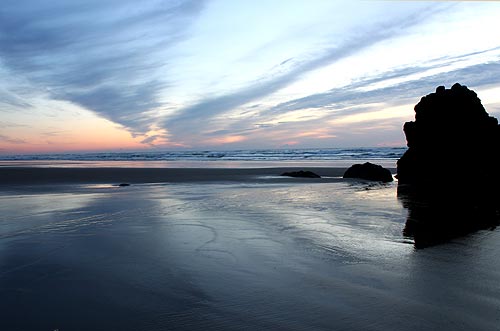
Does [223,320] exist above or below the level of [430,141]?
below

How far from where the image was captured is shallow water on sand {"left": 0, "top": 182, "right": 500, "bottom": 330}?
300cm

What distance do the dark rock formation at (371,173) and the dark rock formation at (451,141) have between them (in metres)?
1.85

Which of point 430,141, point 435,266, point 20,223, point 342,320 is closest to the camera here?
point 342,320

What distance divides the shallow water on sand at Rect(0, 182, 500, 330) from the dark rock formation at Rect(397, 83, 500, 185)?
8.10 meters

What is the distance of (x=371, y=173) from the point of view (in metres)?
18.7

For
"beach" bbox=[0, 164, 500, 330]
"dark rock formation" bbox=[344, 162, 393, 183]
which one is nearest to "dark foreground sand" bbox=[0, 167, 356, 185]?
"dark rock formation" bbox=[344, 162, 393, 183]

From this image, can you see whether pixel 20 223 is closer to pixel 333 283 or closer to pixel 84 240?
pixel 84 240

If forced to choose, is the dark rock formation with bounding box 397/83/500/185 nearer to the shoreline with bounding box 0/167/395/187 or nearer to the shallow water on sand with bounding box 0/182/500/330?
the shoreline with bounding box 0/167/395/187

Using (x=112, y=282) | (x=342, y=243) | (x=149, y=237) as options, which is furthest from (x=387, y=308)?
(x=149, y=237)

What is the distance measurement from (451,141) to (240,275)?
1354 cm

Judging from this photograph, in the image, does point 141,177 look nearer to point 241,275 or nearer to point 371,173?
point 371,173

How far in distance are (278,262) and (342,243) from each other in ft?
4.60

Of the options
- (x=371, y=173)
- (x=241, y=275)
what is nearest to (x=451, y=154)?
(x=371, y=173)

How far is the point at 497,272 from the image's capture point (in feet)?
13.4
